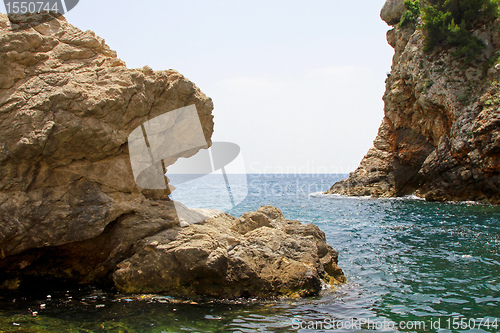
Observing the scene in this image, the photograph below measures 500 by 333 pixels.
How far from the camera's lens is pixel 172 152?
9.64 metres

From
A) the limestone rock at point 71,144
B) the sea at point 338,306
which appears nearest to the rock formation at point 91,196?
the limestone rock at point 71,144

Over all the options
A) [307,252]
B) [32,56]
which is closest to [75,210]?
[32,56]

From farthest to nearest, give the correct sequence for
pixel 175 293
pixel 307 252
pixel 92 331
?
pixel 307 252
pixel 175 293
pixel 92 331

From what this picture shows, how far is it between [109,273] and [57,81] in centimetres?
459

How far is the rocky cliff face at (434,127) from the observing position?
2809cm

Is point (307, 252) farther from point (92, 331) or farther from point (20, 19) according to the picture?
point (20, 19)

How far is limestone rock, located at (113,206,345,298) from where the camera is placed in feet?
26.7

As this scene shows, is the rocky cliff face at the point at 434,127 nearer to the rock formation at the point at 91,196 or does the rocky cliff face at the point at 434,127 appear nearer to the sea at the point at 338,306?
the sea at the point at 338,306

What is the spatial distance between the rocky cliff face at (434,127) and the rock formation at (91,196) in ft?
81.6

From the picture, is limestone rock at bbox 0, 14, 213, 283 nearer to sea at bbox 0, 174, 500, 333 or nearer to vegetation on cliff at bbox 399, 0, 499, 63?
sea at bbox 0, 174, 500, 333

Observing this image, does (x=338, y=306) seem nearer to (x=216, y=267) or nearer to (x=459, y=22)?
(x=216, y=267)

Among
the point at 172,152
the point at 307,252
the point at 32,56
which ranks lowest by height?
the point at 307,252

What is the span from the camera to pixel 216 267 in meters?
8.05

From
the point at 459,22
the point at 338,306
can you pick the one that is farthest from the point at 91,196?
the point at 459,22
